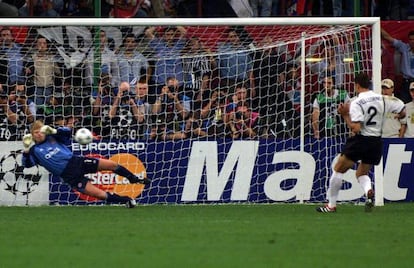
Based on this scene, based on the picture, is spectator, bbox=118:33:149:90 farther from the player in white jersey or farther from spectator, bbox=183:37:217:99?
the player in white jersey

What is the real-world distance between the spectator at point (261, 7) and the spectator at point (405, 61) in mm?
2436

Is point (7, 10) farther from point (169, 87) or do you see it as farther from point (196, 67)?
point (196, 67)

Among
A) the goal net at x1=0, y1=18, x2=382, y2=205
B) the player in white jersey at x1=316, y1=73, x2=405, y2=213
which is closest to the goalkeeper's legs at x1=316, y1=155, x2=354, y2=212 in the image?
the player in white jersey at x1=316, y1=73, x2=405, y2=213

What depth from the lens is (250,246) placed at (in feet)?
41.0

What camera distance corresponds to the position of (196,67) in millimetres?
21672

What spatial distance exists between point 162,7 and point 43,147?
5.55 metres

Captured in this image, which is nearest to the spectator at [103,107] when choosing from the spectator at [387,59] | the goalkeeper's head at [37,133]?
the goalkeeper's head at [37,133]

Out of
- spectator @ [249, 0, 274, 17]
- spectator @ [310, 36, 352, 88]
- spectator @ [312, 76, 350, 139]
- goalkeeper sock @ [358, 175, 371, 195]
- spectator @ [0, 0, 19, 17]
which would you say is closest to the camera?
goalkeeper sock @ [358, 175, 371, 195]

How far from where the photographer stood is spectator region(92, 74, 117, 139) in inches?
834

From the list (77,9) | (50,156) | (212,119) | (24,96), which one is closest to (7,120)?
(24,96)

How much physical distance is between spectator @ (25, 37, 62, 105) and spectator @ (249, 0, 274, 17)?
4970 millimetres

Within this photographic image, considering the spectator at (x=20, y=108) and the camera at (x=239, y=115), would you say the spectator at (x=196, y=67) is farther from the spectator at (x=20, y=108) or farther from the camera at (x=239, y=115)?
the spectator at (x=20, y=108)

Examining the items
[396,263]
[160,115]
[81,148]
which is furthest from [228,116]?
[396,263]

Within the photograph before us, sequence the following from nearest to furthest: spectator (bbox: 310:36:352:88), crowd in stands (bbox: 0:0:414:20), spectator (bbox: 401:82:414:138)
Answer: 1. spectator (bbox: 310:36:352:88)
2. spectator (bbox: 401:82:414:138)
3. crowd in stands (bbox: 0:0:414:20)
